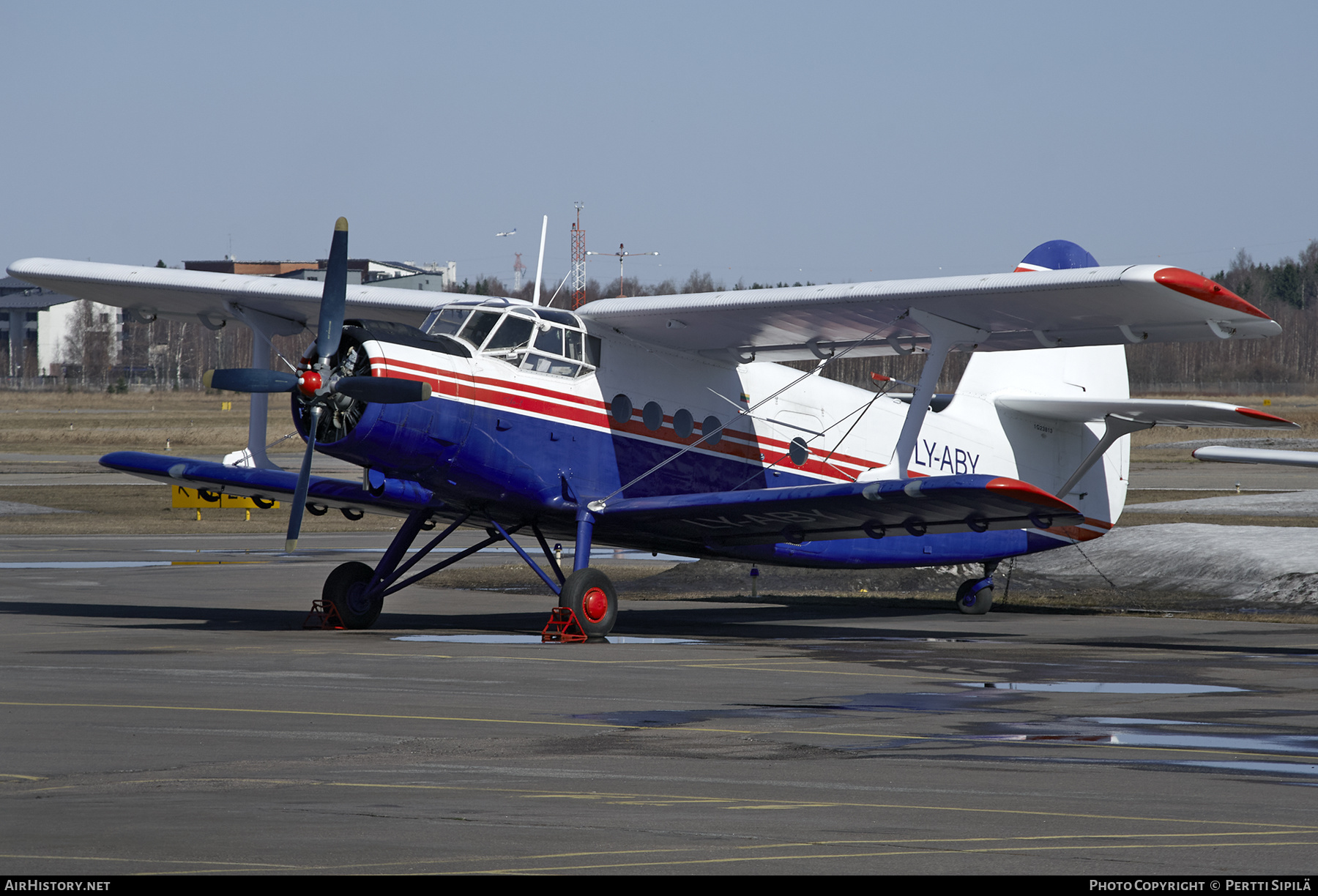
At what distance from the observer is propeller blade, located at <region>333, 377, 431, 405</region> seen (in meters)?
14.6

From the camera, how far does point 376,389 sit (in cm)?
1464

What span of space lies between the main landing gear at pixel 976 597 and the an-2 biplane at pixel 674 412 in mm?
29

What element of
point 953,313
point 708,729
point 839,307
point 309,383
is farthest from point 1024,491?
point 309,383

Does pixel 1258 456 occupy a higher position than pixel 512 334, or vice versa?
pixel 512 334

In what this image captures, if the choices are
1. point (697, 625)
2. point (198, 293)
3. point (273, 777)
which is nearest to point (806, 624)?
point (697, 625)

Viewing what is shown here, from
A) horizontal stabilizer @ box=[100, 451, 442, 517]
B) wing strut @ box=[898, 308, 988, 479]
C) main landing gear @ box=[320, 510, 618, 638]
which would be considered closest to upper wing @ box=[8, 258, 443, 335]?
horizontal stabilizer @ box=[100, 451, 442, 517]

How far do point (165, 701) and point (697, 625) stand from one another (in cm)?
928

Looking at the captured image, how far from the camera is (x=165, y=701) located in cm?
1056

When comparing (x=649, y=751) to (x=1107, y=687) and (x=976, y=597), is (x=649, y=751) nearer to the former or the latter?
(x=1107, y=687)

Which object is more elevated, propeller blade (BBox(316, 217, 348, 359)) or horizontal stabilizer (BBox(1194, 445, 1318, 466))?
propeller blade (BBox(316, 217, 348, 359))

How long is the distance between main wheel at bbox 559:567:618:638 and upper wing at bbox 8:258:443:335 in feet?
16.6

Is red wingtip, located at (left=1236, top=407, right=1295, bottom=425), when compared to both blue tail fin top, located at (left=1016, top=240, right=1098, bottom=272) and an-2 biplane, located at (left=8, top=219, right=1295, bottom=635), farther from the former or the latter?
blue tail fin top, located at (left=1016, top=240, right=1098, bottom=272)

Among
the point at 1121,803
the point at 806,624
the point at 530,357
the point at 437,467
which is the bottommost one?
the point at 806,624

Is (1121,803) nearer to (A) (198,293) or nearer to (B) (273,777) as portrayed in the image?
(B) (273,777)
